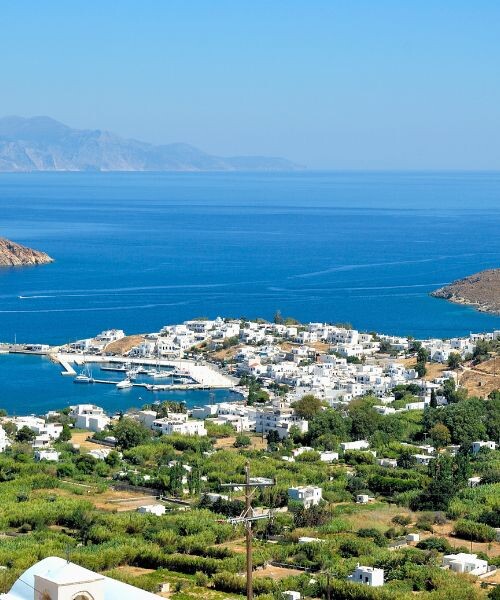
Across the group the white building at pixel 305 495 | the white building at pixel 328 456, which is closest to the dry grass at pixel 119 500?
the white building at pixel 305 495

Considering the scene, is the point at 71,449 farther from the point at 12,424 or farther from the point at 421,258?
the point at 421,258

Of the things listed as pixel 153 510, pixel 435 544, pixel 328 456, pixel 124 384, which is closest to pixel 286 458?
pixel 328 456

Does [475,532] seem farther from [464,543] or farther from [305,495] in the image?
[305,495]

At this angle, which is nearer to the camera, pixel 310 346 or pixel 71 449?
pixel 71 449

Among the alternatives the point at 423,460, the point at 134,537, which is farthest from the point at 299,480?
the point at 134,537

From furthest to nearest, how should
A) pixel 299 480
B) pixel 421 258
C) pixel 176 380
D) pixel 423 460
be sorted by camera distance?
pixel 421 258 → pixel 176 380 → pixel 423 460 → pixel 299 480

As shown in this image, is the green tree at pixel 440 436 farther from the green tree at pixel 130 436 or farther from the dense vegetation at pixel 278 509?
the green tree at pixel 130 436

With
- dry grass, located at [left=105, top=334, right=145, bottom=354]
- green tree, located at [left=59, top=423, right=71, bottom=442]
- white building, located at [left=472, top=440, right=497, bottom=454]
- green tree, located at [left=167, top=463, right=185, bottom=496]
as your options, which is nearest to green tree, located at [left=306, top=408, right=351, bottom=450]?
white building, located at [left=472, top=440, right=497, bottom=454]
